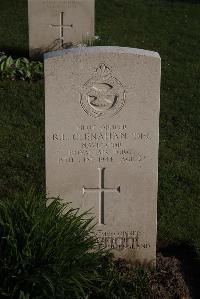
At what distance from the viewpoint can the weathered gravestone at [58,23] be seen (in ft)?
34.4

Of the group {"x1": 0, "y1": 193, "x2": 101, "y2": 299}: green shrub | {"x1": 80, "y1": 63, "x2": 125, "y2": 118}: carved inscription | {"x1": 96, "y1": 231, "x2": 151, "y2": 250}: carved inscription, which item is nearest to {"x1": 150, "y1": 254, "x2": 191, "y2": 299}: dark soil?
{"x1": 96, "y1": 231, "x2": 151, "y2": 250}: carved inscription

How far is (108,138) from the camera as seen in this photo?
481 cm

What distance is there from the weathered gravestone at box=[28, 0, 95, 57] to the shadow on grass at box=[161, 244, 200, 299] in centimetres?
576

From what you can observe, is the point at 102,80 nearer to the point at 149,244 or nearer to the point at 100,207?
the point at 100,207

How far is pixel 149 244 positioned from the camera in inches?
203

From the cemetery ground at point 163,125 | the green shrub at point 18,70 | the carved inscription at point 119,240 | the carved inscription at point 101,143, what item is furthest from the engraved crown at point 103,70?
the green shrub at point 18,70

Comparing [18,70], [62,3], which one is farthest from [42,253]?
[62,3]

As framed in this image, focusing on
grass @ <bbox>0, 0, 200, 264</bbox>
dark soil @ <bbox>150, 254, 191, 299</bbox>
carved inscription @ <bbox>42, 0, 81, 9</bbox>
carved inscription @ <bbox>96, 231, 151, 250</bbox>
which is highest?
carved inscription @ <bbox>42, 0, 81, 9</bbox>

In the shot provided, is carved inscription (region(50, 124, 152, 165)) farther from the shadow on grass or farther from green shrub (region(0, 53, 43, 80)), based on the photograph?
green shrub (region(0, 53, 43, 80))

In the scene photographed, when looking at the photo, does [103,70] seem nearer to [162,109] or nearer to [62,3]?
[162,109]

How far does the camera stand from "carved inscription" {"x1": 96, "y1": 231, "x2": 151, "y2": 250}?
16.8 feet

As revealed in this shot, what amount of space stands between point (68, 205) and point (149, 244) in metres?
0.71

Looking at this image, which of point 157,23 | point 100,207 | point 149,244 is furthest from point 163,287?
point 157,23

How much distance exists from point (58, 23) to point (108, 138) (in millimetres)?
6183
